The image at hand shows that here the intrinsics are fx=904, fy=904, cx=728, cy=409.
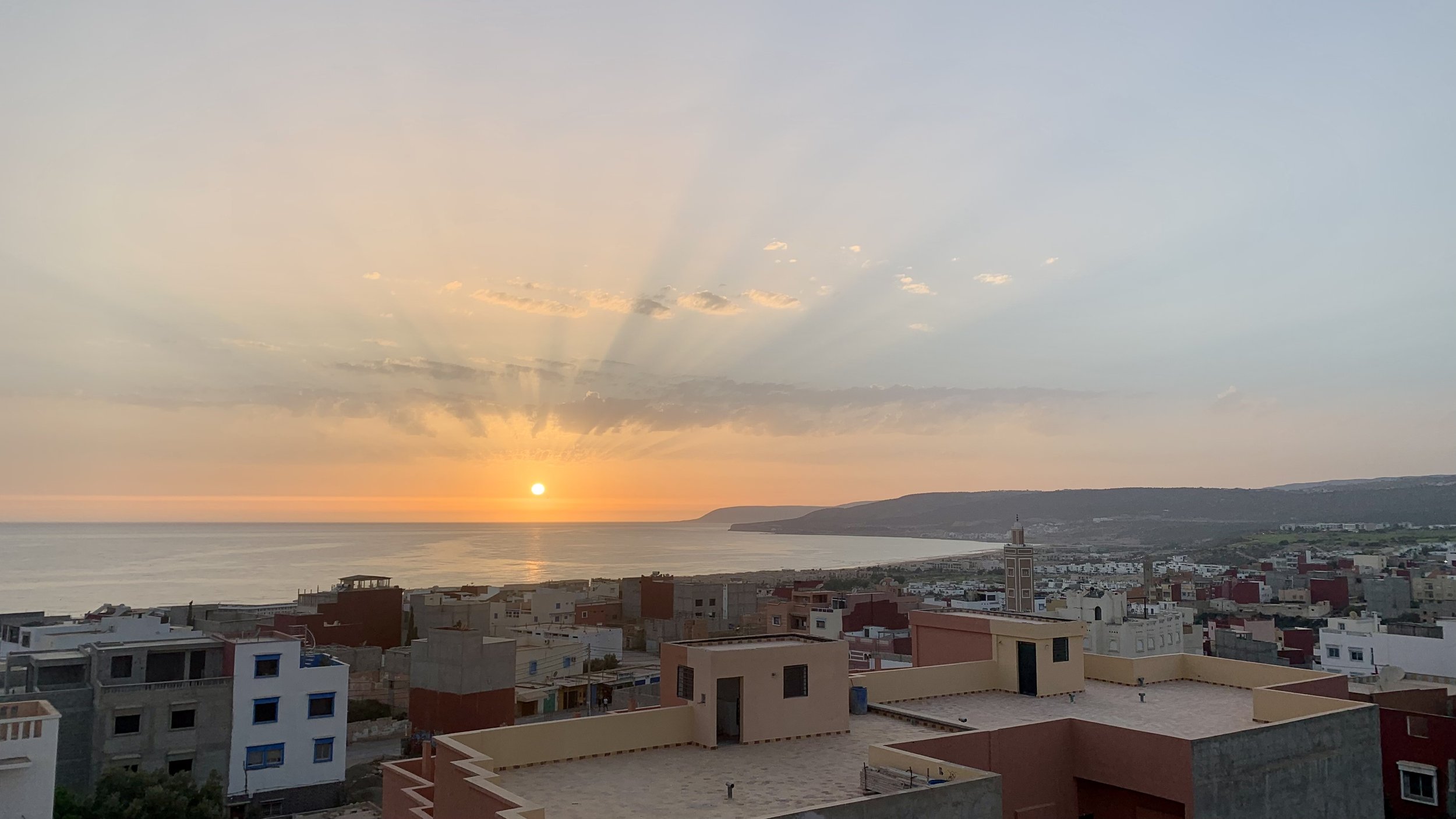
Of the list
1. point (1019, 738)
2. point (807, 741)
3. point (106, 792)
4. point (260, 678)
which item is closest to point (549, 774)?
point (807, 741)

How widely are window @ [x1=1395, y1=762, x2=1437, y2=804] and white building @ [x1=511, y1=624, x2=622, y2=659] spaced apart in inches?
→ 1720

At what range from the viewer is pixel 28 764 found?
749 inches

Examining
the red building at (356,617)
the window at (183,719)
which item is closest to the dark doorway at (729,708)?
the window at (183,719)

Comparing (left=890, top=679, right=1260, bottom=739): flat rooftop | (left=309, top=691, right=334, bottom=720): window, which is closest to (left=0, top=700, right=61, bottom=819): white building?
(left=309, top=691, right=334, bottom=720): window

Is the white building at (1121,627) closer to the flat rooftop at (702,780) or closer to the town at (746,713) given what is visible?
the town at (746,713)

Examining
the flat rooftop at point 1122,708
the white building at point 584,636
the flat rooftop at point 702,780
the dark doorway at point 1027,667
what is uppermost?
the dark doorway at point 1027,667

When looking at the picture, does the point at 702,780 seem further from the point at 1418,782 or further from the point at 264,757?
the point at 264,757

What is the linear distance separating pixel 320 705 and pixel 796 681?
25.2 meters

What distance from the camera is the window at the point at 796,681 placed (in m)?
16.8

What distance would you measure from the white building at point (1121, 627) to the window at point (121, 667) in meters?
47.1

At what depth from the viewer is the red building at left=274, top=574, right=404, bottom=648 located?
5841 cm

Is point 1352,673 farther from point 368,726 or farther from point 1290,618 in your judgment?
point 368,726

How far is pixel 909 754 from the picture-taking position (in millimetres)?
13320

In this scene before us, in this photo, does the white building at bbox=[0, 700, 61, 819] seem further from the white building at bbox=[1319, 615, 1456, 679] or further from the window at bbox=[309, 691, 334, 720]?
the white building at bbox=[1319, 615, 1456, 679]
